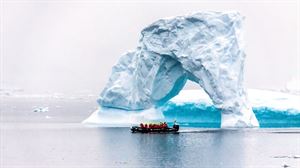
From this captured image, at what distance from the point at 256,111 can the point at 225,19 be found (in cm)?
953

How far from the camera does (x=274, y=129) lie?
67.6 meters

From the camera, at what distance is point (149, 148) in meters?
50.2

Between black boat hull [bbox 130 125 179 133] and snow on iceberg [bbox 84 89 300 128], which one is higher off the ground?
snow on iceberg [bbox 84 89 300 128]

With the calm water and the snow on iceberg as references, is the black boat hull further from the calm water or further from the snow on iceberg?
the snow on iceberg

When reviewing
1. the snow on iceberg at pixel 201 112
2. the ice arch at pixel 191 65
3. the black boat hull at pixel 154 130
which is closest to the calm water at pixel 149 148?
the black boat hull at pixel 154 130

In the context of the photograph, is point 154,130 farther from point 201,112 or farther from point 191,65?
point 201,112

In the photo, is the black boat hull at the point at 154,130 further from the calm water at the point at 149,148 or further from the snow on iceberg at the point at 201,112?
the snow on iceberg at the point at 201,112

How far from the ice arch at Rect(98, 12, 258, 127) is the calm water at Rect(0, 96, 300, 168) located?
2.52 metres

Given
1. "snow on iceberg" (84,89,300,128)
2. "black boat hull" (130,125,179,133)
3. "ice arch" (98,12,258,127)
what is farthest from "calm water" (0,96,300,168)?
"ice arch" (98,12,258,127)

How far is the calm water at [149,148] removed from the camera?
4231 centimetres

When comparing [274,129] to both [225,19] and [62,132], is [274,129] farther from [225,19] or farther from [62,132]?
[62,132]

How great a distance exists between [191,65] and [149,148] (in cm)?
1552

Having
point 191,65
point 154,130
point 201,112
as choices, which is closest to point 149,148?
point 154,130

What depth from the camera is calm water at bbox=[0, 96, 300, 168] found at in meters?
42.3
